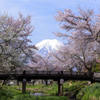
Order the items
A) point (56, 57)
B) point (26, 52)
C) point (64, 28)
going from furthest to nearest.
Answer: point (56, 57)
point (26, 52)
point (64, 28)

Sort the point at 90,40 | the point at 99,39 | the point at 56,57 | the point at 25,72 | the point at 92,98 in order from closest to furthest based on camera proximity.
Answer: the point at 92,98 → the point at 99,39 → the point at 90,40 → the point at 25,72 → the point at 56,57

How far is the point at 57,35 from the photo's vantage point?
19609 mm

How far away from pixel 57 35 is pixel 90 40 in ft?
14.0

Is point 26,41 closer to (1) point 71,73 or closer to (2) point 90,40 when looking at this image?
(1) point 71,73

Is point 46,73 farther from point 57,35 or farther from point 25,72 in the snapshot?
Result: point 57,35

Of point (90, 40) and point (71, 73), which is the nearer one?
point (90, 40)

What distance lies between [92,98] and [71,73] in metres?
13.5

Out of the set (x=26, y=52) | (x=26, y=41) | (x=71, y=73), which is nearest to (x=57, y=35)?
(x=26, y=52)

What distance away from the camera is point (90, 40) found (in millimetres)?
17391

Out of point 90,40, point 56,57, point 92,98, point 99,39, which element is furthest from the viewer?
point 56,57

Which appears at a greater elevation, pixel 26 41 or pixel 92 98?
pixel 26 41

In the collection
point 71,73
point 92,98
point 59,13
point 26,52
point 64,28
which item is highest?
point 59,13

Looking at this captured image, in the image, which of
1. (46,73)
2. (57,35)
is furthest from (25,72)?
(57,35)

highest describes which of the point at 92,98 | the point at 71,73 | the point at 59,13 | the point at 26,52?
the point at 59,13
